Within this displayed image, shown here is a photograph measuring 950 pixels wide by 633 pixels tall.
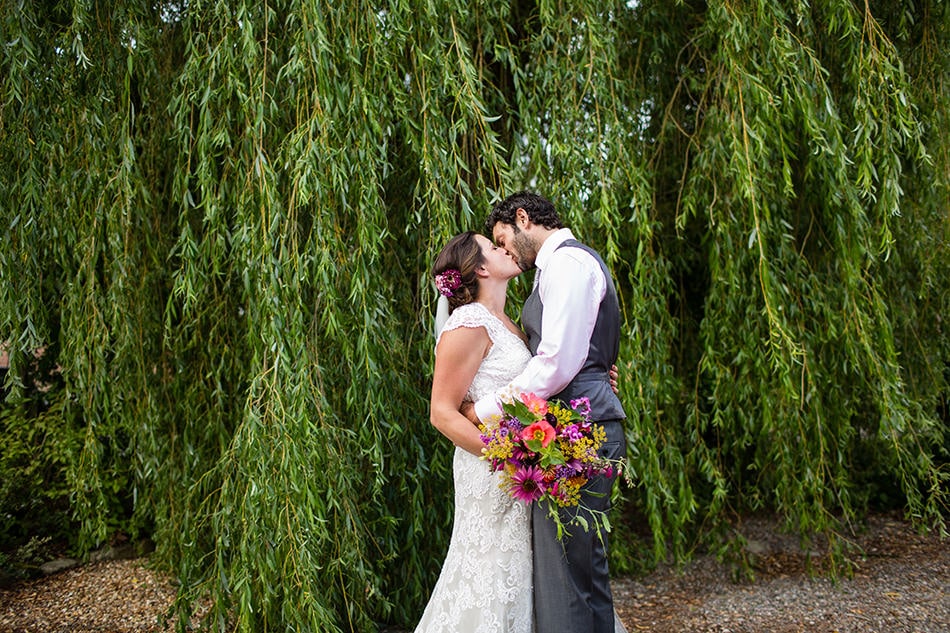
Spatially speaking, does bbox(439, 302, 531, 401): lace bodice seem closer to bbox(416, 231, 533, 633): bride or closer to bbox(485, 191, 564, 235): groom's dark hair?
bbox(416, 231, 533, 633): bride

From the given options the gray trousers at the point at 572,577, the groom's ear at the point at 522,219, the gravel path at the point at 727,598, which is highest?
the groom's ear at the point at 522,219

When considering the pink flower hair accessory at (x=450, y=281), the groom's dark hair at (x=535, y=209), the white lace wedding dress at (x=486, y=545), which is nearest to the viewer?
the white lace wedding dress at (x=486, y=545)

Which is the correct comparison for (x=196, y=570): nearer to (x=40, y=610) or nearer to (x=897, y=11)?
(x=40, y=610)

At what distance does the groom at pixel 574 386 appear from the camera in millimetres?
2205

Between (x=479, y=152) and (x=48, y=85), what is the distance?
67.6 inches

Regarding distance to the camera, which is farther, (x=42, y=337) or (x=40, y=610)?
(x=40, y=610)

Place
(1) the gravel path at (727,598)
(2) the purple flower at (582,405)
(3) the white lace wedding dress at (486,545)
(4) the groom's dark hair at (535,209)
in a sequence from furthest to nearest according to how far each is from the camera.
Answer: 1. (1) the gravel path at (727,598)
2. (4) the groom's dark hair at (535,209)
3. (3) the white lace wedding dress at (486,545)
4. (2) the purple flower at (582,405)

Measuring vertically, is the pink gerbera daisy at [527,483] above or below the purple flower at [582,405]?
below

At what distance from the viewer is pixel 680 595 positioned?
423cm

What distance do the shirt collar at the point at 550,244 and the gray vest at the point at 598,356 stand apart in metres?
0.06

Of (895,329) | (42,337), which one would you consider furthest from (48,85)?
(895,329)

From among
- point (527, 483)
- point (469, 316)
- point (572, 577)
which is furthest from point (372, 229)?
point (572, 577)

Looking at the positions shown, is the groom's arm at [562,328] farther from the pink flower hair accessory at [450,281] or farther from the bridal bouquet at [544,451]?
the pink flower hair accessory at [450,281]

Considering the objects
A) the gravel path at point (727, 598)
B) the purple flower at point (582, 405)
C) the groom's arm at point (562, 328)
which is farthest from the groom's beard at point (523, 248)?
the gravel path at point (727, 598)
